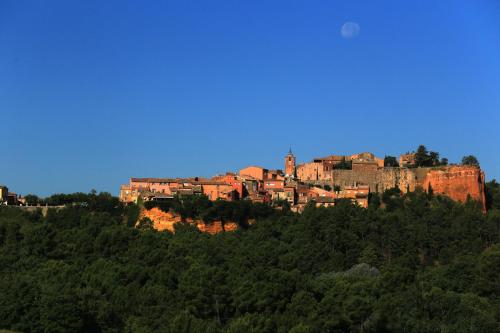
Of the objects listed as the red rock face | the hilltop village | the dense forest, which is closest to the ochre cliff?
the dense forest

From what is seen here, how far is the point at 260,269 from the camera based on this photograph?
4694 cm

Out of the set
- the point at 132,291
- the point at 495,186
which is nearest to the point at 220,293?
the point at 132,291

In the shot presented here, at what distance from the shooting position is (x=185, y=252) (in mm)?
55344

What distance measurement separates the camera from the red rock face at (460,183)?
66.7 metres

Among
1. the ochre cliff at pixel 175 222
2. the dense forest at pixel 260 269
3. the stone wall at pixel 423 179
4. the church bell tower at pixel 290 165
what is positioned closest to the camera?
the dense forest at pixel 260 269

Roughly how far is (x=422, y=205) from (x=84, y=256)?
86.0 ft

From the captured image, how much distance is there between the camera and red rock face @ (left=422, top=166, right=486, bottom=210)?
66.7 meters

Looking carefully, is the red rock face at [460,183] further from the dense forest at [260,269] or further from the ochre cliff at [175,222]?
the ochre cliff at [175,222]

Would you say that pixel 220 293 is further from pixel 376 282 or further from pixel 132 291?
pixel 376 282

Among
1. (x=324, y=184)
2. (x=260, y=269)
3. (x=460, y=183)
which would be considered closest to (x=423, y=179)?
(x=460, y=183)

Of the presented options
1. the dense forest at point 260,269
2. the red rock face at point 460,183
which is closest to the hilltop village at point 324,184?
the red rock face at point 460,183

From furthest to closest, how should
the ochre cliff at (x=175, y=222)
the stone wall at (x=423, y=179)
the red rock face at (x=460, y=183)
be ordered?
the stone wall at (x=423, y=179) < the red rock face at (x=460, y=183) < the ochre cliff at (x=175, y=222)

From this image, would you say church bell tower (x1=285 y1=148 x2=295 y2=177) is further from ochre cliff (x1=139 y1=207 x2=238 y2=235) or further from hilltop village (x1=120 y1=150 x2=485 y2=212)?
ochre cliff (x1=139 y1=207 x2=238 y2=235)

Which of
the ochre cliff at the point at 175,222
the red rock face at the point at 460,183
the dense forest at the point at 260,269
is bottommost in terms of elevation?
the dense forest at the point at 260,269
